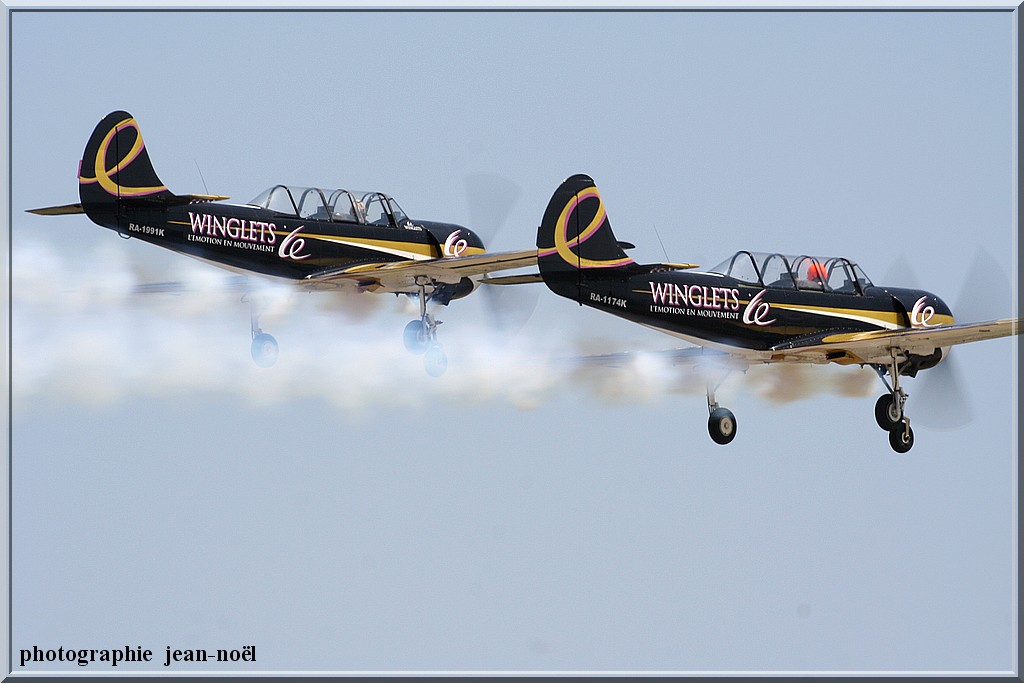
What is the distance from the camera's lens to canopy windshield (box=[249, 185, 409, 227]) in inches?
1688

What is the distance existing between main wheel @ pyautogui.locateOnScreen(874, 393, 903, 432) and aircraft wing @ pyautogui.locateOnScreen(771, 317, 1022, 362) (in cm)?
79

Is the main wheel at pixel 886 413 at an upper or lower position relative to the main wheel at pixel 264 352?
lower

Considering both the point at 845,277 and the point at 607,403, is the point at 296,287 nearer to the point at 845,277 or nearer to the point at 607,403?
the point at 607,403

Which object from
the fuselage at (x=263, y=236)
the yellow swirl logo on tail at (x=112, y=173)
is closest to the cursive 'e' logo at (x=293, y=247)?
the fuselage at (x=263, y=236)

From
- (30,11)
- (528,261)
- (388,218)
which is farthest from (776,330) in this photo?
(30,11)

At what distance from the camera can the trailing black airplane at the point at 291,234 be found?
4184 cm

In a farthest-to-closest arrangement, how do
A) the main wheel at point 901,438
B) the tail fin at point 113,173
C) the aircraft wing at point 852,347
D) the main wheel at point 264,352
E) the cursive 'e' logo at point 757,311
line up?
the main wheel at point 264,352 < the main wheel at point 901,438 < the tail fin at point 113,173 < the aircraft wing at point 852,347 < the cursive 'e' logo at point 757,311

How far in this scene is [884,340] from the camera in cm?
4131

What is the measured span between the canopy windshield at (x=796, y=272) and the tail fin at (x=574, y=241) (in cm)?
169

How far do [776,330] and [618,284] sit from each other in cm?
259

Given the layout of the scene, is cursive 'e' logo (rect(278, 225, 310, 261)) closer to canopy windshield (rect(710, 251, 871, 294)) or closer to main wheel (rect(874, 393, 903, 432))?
canopy windshield (rect(710, 251, 871, 294))

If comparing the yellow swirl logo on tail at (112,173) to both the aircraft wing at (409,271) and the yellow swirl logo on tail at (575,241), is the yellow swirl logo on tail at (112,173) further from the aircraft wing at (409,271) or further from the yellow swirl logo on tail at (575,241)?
the yellow swirl logo on tail at (575,241)

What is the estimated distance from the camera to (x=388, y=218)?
4428 cm

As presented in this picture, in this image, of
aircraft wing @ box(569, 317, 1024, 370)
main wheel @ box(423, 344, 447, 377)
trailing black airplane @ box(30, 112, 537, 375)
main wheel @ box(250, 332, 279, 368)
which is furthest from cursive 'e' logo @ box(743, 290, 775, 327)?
main wheel @ box(250, 332, 279, 368)
